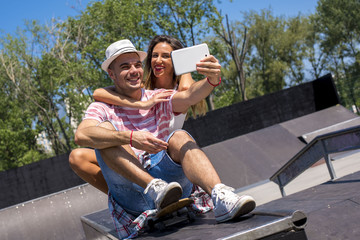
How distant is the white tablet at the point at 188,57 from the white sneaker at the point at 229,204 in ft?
2.53

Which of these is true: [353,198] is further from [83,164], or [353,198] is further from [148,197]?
[83,164]

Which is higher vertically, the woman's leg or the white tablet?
the white tablet

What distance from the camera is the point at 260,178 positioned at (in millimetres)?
9781

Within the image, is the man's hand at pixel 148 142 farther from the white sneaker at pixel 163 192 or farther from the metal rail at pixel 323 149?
the metal rail at pixel 323 149

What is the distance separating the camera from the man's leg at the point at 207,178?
2184mm

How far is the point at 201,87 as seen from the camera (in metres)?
2.62

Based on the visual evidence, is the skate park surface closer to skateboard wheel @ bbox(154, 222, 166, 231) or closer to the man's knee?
skateboard wheel @ bbox(154, 222, 166, 231)

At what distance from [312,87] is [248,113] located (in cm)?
289

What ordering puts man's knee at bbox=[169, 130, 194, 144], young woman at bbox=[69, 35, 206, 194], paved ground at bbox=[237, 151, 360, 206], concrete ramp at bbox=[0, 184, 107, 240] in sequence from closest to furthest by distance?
man's knee at bbox=[169, 130, 194, 144], young woman at bbox=[69, 35, 206, 194], concrete ramp at bbox=[0, 184, 107, 240], paved ground at bbox=[237, 151, 360, 206]

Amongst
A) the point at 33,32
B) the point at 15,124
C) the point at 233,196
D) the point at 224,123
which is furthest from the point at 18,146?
the point at 233,196

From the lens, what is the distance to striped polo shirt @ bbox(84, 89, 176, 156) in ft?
9.29

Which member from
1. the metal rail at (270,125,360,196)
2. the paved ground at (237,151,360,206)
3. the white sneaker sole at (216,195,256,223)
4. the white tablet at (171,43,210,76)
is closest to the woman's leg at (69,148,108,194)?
the white tablet at (171,43,210,76)

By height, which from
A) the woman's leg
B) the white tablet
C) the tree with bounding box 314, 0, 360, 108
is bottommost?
the woman's leg

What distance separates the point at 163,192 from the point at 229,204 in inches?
15.3
